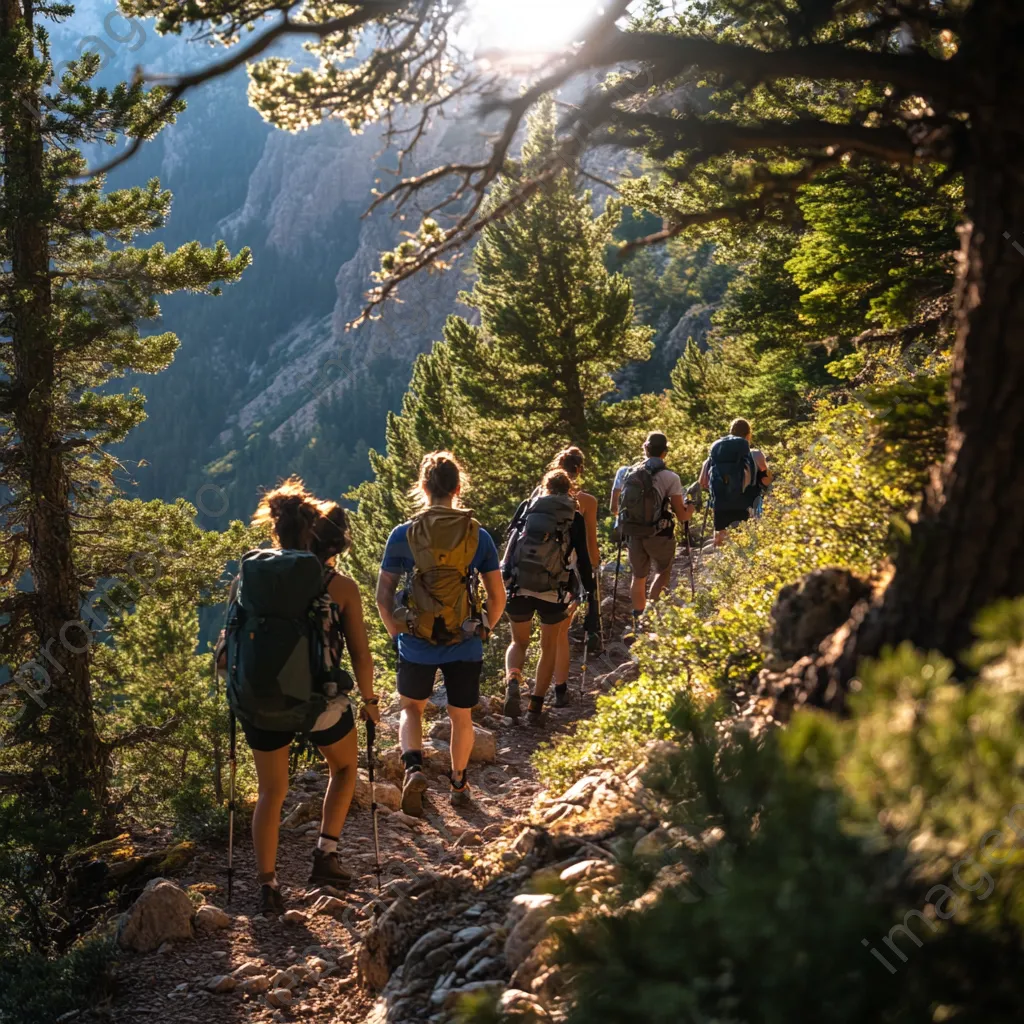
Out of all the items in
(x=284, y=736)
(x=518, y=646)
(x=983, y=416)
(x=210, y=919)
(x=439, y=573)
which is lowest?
(x=210, y=919)

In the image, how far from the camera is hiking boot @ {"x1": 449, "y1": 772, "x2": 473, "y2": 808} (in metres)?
5.47

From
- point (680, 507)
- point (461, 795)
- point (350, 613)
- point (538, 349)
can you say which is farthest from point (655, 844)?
point (538, 349)

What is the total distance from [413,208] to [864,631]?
274cm

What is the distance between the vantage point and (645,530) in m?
8.30

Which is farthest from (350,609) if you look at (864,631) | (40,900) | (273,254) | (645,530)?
(273,254)

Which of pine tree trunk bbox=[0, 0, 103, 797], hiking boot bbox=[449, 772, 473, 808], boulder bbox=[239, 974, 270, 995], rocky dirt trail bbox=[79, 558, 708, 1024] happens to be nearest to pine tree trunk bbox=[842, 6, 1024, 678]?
rocky dirt trail bbox=[79, 558, 708, 1024]

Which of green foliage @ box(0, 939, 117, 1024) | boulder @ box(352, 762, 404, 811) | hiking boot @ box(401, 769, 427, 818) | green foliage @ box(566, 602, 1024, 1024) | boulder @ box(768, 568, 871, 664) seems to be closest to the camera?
green foliage @ box(566, 602, 1024, 1024)

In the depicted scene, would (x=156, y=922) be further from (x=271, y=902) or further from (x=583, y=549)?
(x=583, y=549)

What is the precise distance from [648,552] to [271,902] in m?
5.29

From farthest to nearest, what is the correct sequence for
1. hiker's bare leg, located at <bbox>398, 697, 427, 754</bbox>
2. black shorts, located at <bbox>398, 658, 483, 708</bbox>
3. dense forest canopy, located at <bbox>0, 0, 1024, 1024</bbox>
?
Answer: 1. hiker's bare leg, located at <bbox>398, 697, 427, 754</bbox>
2. black shorts, located at <bbox>398, 658, 483, 708</bbox>
3. dense forest canopy, located at <bbox>0, 0, 1024, 1024</bbox>

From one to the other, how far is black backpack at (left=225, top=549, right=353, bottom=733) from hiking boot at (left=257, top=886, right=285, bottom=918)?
3.22 ft

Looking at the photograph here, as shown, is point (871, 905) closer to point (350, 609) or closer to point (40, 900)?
point (350, 609)

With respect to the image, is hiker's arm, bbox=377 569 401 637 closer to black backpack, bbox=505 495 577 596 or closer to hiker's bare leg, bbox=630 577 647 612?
black backpack, bbox=505 495 577 596

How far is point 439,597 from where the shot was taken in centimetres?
486
